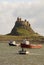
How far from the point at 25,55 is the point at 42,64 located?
23119 millimetres

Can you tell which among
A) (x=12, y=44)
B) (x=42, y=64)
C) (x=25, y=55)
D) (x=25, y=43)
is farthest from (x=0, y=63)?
(x=12, y=44)

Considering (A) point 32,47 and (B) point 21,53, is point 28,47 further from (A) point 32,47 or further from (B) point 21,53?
(B) point 21,53

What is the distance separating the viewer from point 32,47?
14338cm

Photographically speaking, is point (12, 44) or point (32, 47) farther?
point (12, 44)

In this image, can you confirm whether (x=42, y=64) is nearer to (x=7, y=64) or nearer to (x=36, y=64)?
(x=36, y=64)

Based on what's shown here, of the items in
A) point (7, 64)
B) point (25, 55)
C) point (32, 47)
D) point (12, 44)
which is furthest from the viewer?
point (12, 44)

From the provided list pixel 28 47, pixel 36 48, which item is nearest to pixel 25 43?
pixel 28 47

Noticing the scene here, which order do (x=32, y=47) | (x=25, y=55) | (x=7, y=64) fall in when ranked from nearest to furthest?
(x=7, y=64) → (x=25, y=55) → (x=32, y=47)

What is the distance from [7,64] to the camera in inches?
3366

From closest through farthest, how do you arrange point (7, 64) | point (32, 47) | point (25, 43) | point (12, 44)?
1. point (7, 64)
2. point (25, 43)
3. point (32, 47)
4. point (12, 44)

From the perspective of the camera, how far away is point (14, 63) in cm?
8794

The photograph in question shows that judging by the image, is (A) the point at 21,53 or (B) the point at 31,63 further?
(A) the point at 21,53

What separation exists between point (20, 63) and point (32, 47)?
2174 inches

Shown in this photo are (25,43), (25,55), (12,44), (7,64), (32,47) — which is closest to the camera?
(7,64)
